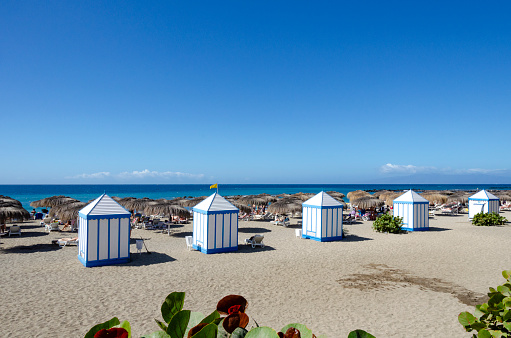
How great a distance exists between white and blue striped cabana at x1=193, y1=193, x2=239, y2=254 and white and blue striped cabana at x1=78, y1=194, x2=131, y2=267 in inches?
108

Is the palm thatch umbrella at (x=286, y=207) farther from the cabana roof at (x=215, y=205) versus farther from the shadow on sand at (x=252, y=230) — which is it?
the cabana roof at (x=215, y=205)

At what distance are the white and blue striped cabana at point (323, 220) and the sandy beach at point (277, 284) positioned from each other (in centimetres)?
100

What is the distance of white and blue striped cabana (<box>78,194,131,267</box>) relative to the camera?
33.0ft

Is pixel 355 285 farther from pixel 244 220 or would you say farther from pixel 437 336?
pixel 244 220

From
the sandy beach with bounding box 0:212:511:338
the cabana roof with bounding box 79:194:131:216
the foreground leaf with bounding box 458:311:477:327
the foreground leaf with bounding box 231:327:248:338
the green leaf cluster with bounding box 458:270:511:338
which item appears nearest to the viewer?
the foreground leaf with bounding box 231:327:248:338

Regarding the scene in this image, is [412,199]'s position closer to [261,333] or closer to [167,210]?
[167,210]

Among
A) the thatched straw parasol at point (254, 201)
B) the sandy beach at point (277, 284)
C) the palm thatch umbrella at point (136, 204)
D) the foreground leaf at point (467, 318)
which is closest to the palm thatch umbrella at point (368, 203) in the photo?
the thatched straw parasol at point (254, 201)

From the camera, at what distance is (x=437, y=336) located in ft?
18.4

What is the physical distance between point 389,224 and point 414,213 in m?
1.82

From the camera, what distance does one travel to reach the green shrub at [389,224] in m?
17.3

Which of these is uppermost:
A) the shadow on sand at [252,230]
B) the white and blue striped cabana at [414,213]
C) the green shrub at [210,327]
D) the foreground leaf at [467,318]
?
the green shrub at [210,327]

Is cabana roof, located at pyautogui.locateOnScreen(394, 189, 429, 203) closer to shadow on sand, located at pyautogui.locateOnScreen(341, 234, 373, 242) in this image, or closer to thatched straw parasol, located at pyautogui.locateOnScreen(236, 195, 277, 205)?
shadow on sand, located at pyautogui.locateOnScreen(341, 234, 373, 242)

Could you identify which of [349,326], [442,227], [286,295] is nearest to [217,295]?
[286,295]

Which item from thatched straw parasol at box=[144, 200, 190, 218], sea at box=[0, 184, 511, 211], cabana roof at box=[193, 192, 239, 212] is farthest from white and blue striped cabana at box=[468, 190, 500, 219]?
sea at box=[0, 184, 511, 211]
